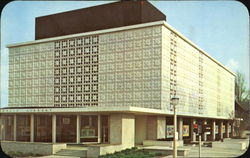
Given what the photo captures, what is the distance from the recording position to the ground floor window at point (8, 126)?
115 feet

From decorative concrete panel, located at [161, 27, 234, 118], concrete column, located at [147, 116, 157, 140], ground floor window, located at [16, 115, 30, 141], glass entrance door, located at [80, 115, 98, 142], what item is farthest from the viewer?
decorative concrete panel, located at [161, 27, 234, 118]

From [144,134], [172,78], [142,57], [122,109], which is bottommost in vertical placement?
[144,134]

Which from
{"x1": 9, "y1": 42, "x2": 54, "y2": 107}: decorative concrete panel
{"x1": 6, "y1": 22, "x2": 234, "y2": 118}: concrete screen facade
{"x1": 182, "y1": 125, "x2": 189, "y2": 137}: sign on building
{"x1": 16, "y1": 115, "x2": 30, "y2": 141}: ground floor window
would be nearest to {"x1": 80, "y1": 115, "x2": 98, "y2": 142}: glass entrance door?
{"x1": 16, "y1": 115, "x2": 30, "y2": 141}: ground floor window

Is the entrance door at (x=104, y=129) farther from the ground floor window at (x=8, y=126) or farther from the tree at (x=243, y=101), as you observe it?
the tree at (x=243, y=101)

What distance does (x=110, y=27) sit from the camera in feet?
138

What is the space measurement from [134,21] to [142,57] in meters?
5.08

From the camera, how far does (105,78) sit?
4062cm

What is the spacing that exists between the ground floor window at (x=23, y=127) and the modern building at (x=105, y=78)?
107mm

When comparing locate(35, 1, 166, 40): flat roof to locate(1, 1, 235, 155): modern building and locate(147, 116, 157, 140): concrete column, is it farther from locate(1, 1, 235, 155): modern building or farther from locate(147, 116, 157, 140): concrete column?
locate(147, 116, 157, 140): concrete column

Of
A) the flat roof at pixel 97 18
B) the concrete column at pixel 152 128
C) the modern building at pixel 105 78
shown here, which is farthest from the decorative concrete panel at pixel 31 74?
the concrete column at pixel 152 128

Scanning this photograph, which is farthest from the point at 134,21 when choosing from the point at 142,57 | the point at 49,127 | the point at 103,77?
the point at 49,127

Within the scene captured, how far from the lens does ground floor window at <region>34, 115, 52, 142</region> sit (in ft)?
109

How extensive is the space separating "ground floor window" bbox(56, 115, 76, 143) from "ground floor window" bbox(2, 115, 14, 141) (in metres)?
6.05

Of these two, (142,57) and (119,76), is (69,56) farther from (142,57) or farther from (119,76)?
(142,57)
